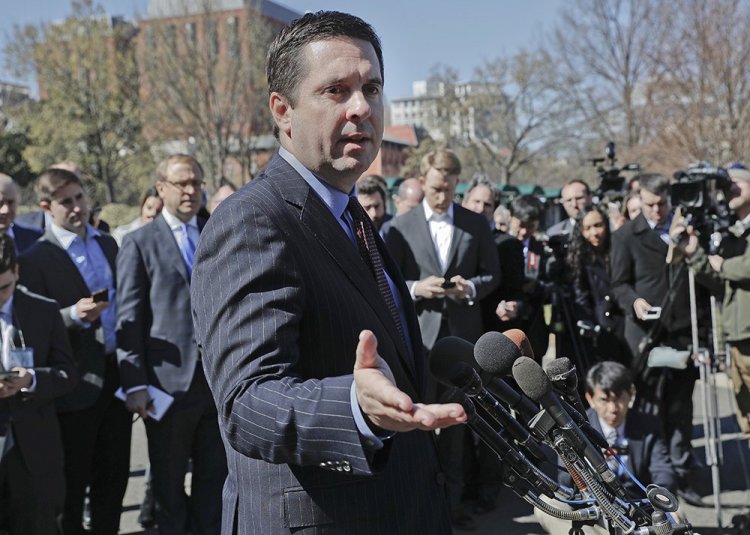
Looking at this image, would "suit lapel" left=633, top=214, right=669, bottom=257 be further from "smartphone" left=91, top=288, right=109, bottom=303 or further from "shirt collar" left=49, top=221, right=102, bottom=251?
"shirt collar" left=49, top=221, right=102, bottom=251

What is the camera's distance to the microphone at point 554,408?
182 cm

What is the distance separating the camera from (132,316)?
4836 millimetres

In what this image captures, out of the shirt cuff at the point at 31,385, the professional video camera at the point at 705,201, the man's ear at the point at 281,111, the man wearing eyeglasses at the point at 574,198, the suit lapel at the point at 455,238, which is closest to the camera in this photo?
the man's ear at the point at 281,111

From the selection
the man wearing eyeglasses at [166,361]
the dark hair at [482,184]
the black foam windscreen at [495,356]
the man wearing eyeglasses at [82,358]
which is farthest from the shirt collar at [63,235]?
the black foam windscreen at [495,356]

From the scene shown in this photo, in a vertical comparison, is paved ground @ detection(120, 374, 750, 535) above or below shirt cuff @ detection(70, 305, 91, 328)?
below

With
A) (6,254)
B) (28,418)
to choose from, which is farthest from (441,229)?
(28,418)

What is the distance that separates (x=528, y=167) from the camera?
46594 mm

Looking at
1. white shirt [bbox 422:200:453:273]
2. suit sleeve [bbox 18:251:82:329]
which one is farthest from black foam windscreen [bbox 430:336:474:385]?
white shirt [bbox 422:200:453:273]

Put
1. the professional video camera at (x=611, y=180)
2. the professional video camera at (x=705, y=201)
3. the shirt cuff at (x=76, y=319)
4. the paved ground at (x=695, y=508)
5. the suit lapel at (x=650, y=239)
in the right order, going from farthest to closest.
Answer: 1. the professional video camera at (x=611, y=180)
2. the suit lapel at (x=650, y=239)
3. the professional video camera at (x=705, y=201)
4. the paved ground at (x=695, y=508)
5. the shirt cuff at (x=76, y=319)

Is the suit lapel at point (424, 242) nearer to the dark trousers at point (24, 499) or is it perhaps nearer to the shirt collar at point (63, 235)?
the shirt collar at point (63, 235)

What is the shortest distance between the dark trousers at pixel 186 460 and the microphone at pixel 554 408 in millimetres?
3312

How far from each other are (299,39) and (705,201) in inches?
182

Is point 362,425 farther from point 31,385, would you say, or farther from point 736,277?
point 736,277

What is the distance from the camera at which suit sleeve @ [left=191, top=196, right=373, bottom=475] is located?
1.54 m
